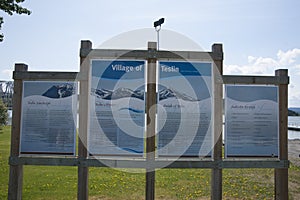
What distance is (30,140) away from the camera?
5301 millimetres

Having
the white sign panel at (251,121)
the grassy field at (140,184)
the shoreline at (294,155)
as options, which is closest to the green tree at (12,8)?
the grassy field at (140,184)

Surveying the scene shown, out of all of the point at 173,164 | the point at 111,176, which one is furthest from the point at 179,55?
the point at 111,176

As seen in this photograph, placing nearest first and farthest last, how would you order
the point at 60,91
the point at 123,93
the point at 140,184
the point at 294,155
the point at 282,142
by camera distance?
the point at 123,93
the point at 60,91
the point at 282,142
the point at 140,184
the point at 294,155

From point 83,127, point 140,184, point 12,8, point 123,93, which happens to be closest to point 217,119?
point 123,93

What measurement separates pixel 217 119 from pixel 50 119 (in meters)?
3.12

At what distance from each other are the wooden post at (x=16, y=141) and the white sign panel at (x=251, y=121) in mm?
3900

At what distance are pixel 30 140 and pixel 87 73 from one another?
5.43 feet

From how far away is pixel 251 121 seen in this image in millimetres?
5406

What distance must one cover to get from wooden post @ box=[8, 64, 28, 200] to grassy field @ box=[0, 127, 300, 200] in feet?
3.49

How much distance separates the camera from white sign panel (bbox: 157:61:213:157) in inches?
203

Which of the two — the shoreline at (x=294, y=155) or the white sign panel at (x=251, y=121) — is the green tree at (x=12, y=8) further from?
the shoreline at (x=294, y=155)

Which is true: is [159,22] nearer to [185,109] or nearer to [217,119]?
[185,109]

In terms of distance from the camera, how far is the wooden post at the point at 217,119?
524 centimetres

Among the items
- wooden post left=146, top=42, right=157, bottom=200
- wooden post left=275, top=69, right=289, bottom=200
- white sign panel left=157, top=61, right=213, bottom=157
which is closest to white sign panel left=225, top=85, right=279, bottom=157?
wooden post left=275, top=69, right=289, bottom=200
